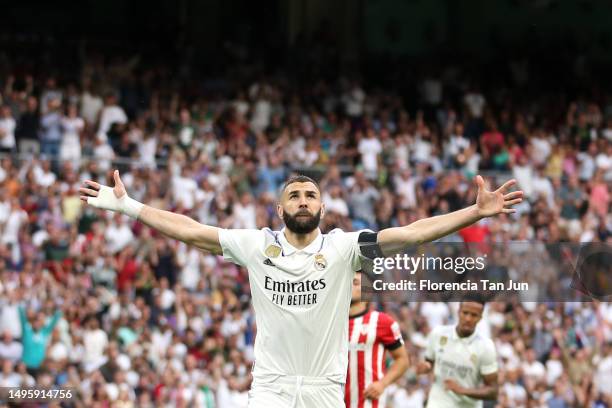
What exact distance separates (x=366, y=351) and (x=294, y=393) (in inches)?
109

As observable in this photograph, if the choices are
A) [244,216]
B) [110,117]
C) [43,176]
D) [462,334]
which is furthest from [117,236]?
[462,334]

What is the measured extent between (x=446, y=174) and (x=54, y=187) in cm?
664

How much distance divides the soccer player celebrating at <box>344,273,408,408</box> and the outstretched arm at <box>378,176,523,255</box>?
2562 mm

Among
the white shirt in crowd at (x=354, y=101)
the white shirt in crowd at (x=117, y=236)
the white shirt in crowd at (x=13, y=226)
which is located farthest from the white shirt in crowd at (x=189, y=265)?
the white shirt in crowd at (x=354, y=101)

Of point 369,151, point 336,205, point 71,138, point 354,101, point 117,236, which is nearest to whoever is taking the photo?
point 117,236

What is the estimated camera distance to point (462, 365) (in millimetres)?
11180

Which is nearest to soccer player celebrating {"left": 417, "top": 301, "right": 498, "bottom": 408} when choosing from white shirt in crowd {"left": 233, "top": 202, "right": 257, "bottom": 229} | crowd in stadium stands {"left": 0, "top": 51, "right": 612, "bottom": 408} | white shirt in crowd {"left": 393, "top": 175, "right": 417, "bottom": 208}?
Result: crowd in stadium stands {"left": 0, "top": 51, "right": 612, "bottom": 408}

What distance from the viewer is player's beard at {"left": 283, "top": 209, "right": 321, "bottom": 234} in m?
7.72

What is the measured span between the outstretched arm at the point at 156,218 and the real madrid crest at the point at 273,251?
0.31 meters

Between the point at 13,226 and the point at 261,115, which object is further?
the point at 261,115

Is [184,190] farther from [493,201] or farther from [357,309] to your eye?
[493,201]

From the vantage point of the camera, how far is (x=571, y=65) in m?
28.5

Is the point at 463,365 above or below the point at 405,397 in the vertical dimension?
below

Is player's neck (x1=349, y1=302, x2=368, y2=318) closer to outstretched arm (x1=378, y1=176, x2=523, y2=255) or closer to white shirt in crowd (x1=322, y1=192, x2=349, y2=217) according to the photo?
outstretched arm (x1=378, y1=176, x2=523, y2=255)
